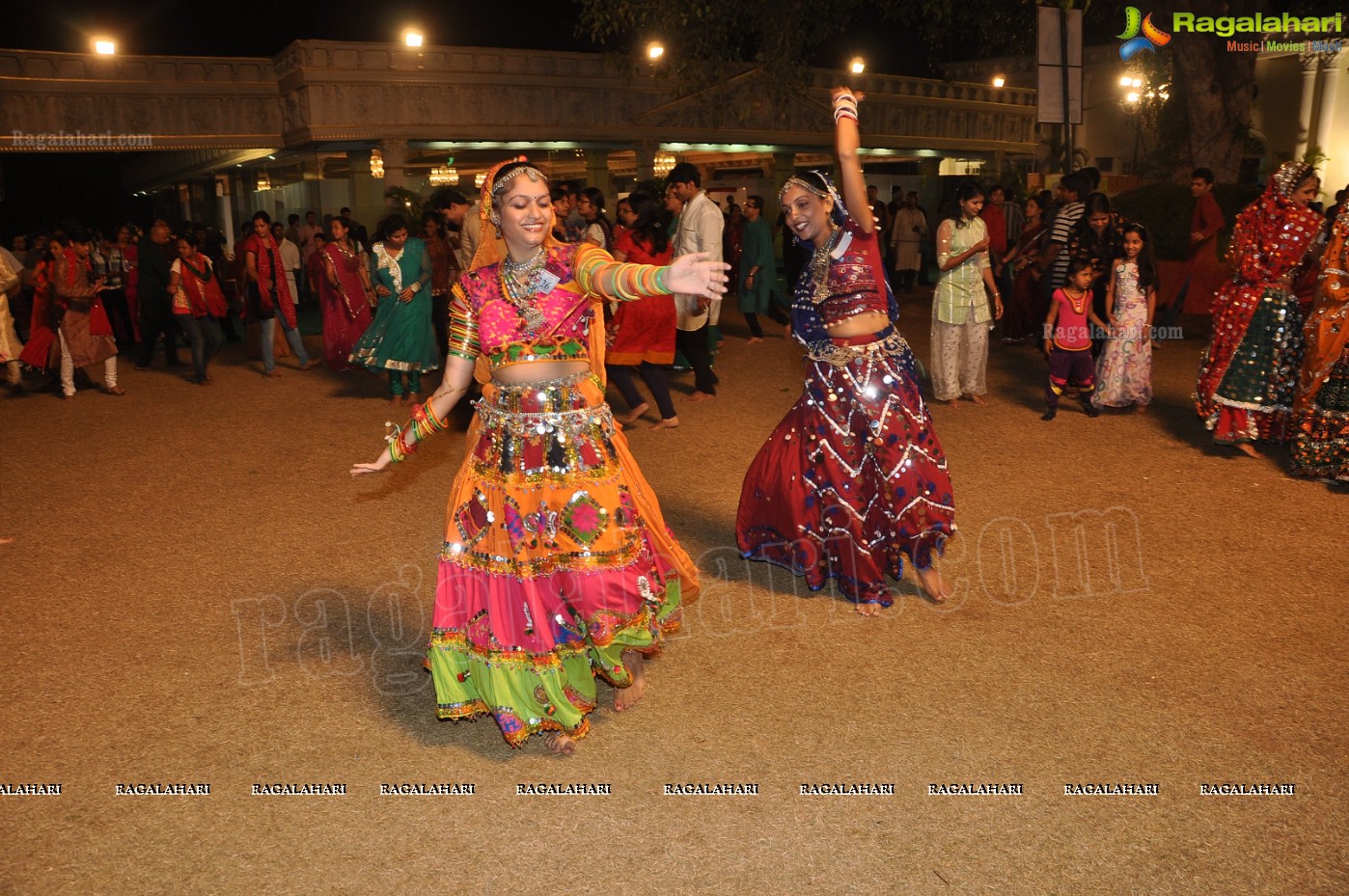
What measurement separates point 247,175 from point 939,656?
2595 cm

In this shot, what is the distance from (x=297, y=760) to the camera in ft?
11.8

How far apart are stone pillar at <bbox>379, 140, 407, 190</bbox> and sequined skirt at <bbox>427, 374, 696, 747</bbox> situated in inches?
799

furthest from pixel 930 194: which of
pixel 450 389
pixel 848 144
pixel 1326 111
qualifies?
pixel 450 389

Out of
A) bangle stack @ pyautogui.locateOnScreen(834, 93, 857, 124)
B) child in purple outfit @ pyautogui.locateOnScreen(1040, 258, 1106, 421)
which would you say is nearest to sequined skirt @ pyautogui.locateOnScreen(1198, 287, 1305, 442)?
child in purple outfit @ pyautogui.locateOnScreen(1040, 258, 1106, 421)

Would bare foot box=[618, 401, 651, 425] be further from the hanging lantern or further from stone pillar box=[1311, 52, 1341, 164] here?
stone pillar box=[1311, 52, 1341, 164]

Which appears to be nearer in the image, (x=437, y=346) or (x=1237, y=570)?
(x=1237, y=570)

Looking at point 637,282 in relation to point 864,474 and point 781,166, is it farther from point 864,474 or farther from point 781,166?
point 781,166

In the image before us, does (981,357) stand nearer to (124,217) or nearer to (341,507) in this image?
(341,507)

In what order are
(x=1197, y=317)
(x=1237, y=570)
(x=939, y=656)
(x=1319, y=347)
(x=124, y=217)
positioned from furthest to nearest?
(x=124, y=217), (x=1197, y=317), (x=1319, y=347), (x=1237, y=570), (x=939, y=656)

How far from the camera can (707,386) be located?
31.6 ft

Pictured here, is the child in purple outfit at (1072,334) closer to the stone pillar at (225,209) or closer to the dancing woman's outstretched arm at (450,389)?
the dancing woman's outstretched arm at (450,389)

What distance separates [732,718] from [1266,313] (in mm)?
5211

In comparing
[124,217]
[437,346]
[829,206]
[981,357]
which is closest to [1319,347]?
[981,357]

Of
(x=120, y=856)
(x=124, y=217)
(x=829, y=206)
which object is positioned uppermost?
(x=124, y=217)
